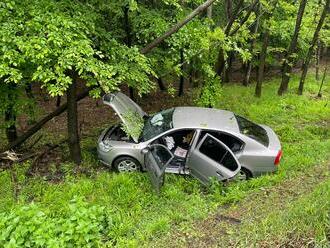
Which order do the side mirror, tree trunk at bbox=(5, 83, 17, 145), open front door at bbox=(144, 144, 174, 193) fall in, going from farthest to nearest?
1. tree trunk at bbox=(5, 83, 17, 145)
2. the side mirror
3. open front door at bbox=(144, 144, 174, 193)

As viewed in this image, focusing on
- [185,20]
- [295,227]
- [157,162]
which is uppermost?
[185,20]

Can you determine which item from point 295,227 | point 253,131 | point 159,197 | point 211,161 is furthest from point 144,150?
point 295,227

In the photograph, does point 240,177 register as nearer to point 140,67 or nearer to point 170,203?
point 170,203

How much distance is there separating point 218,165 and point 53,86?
3633 mm

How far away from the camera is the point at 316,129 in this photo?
468 inches

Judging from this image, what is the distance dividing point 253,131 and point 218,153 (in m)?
1.55

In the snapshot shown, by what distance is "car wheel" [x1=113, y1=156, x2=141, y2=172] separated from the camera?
335 inches

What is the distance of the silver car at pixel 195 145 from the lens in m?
7.58

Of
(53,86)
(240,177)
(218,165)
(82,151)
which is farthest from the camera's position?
(82,151)

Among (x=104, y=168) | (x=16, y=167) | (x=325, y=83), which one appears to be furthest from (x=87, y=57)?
(x=325, y=83)

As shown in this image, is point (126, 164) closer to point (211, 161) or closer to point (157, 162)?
point (157, 162)

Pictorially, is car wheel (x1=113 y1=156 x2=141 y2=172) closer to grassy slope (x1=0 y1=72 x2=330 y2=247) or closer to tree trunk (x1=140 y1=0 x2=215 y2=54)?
grassy slope (x1=0 y1=72 x2=330 y2=247)

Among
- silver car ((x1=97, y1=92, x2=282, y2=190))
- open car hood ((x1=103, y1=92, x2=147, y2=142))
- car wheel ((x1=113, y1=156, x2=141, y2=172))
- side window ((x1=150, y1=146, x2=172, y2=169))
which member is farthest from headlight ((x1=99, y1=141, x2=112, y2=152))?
side window ((x1=150, y1=146, x2=172, y2=169))

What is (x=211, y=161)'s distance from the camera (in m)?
7.63
